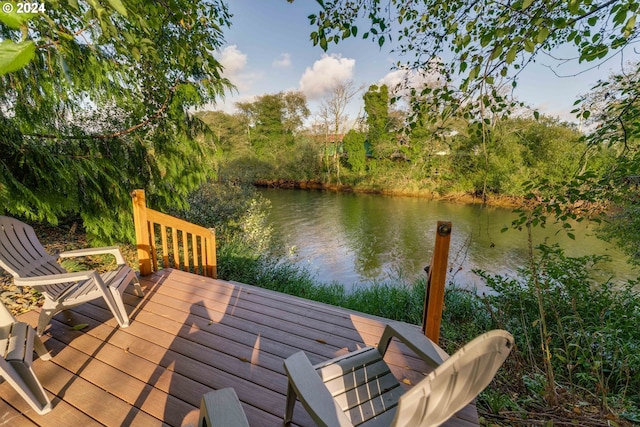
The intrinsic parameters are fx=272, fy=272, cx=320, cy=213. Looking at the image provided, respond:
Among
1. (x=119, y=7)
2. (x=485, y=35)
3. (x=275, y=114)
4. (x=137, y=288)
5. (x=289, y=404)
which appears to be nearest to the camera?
(x=119, y=7)

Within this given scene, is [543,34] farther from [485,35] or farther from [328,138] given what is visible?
[328,138]

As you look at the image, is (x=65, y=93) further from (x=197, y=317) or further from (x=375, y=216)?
(x=375, y=216)

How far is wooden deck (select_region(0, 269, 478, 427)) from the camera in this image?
1557 millimetres

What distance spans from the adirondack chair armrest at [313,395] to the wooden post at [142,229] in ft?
8.07

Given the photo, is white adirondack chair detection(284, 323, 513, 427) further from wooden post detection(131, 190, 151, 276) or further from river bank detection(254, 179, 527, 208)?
river bank detection(254, 179, 527, 208)

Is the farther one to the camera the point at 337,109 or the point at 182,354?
the point at 337,109

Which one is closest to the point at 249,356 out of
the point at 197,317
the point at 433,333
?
the point at 197,317

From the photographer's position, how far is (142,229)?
2930mm

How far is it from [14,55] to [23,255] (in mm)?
2811

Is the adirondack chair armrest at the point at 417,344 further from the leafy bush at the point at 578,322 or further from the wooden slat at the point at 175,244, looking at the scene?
the wooden slat at the point at 175,244

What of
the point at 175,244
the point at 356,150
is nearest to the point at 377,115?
the point at 356,150

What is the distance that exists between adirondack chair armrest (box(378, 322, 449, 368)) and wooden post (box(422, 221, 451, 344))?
1.86ft

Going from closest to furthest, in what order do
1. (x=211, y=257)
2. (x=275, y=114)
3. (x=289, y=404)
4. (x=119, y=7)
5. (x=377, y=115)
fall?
(x=119, y=7)
(x=289, y=404)
(x=211, y=257)
(x=377, y=115)
(x=275, y=114)

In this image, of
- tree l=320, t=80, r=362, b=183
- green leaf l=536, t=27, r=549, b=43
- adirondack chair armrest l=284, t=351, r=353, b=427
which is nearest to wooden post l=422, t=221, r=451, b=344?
green leaf l=536, t=27, r=549, b=43
